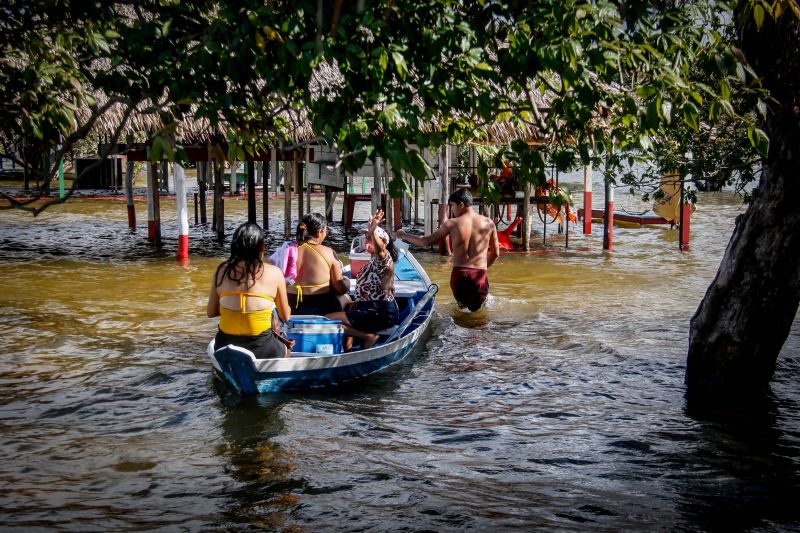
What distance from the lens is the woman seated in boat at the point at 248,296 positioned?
287 inches

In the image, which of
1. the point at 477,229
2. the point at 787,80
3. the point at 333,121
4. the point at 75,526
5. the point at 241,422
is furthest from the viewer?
the point at 477,229

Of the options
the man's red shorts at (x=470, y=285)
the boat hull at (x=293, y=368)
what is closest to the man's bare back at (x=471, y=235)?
the man's red shorts at (x=470, y=285)

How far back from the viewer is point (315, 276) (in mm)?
9273

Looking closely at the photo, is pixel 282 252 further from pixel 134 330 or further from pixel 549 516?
pixel 549 516

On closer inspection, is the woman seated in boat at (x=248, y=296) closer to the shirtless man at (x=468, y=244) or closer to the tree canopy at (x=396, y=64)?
the tree canopy at (x=396, y=64)

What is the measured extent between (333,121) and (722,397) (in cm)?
507

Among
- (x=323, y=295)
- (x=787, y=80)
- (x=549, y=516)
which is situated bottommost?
(x=549, y=516)

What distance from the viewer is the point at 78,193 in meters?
32.6

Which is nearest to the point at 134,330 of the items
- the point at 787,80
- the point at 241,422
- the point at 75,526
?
the point at 241,422

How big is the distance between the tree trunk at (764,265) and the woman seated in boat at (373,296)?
3.13 meters

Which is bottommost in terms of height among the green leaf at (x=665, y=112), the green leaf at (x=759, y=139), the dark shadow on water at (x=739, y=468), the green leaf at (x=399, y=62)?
the dark shadow on water at (x=739, y=468)

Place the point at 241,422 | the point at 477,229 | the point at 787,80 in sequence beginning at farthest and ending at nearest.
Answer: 1. the point at 477,229
2. the point at 241,422
3. the point at 787,80

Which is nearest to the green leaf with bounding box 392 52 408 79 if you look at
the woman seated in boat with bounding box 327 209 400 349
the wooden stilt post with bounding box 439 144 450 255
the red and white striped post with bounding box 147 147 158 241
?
the woman seated in boat with bounding box 327 209 400 349

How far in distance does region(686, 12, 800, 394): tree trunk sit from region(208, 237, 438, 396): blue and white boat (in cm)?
298
